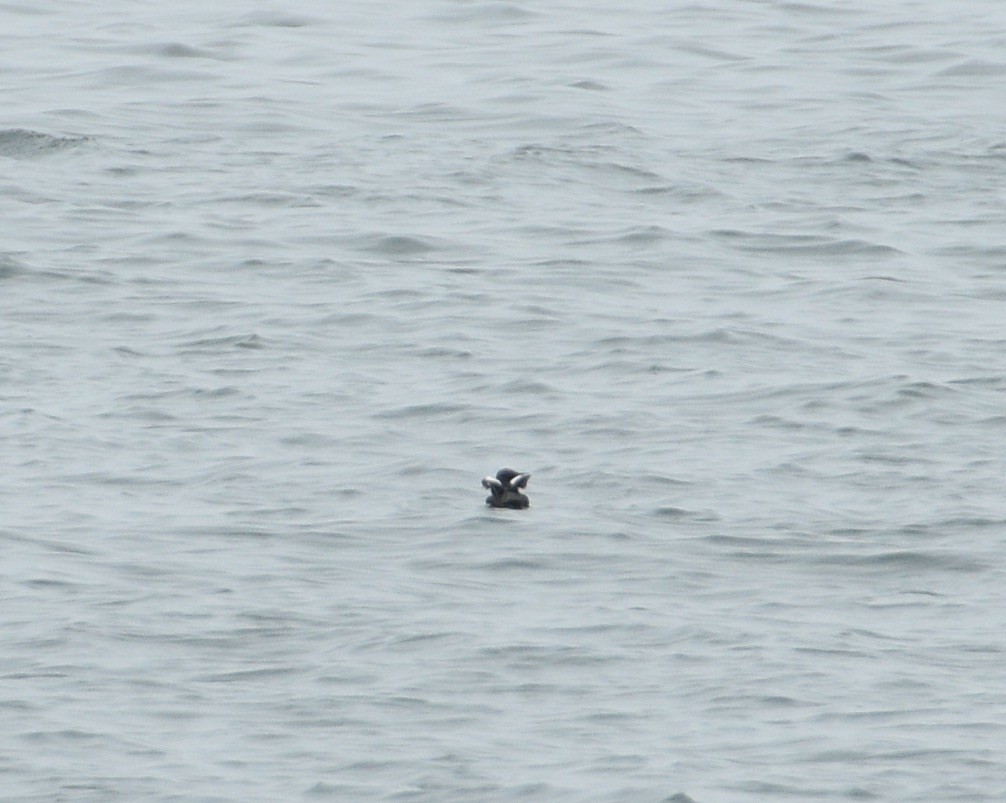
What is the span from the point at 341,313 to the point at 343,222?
3.21m

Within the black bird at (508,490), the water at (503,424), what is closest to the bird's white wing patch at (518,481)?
the black bird at (508,490)

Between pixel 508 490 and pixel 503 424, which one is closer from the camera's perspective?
pixel 508 490

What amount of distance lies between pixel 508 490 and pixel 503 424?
6.51 feet

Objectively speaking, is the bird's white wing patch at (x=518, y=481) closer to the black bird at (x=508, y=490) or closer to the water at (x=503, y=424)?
the black bird at (x=508, y=490)

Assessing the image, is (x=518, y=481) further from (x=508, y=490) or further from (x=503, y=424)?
(x=503, y=424)

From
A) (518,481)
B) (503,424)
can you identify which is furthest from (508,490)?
(503,424)

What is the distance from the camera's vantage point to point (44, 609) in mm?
12062

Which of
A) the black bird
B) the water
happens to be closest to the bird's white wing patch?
the black bird

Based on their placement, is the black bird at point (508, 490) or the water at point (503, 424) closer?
the water at point (503, 424)

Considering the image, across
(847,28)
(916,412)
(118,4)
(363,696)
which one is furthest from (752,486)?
(118,4)

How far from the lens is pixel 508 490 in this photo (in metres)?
13.7

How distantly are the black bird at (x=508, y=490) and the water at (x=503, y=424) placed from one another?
10 centimetres

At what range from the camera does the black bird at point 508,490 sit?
1362cm

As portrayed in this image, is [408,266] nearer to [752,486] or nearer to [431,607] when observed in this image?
[752,486]
